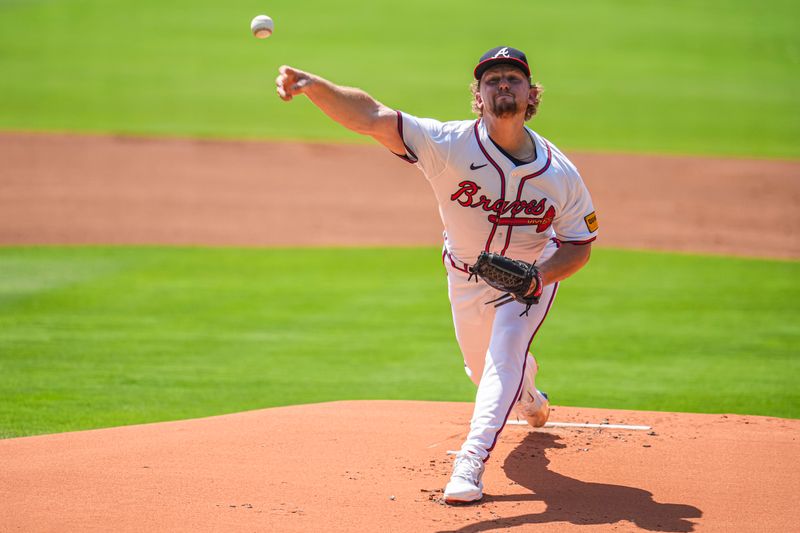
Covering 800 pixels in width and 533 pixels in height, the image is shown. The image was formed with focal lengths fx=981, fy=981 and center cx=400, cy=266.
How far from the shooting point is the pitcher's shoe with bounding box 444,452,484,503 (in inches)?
179

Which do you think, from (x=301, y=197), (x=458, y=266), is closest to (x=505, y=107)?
(x=458, y=266)

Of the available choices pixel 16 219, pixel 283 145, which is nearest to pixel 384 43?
pixel 283 145

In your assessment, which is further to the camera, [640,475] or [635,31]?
[635,31]

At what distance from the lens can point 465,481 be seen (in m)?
4.58

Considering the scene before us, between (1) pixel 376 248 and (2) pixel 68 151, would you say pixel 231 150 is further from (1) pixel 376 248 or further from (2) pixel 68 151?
(1) pixel 376 248

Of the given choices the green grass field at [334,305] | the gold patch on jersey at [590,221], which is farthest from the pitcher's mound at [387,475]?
the gold patch on jersey at [590,221]

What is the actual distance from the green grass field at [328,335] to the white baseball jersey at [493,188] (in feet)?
7.98

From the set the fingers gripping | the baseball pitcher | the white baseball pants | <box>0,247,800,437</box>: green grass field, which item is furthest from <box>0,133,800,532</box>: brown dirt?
the fingers gripping

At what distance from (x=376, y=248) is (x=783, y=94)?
59.0 feet

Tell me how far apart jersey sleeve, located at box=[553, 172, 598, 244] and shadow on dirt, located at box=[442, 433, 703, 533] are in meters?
1.24

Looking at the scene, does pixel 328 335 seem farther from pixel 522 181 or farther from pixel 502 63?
pixel 502 63

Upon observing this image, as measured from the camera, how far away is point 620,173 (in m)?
18.8

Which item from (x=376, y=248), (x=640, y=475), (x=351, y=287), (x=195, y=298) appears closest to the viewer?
(x=640, y=475)

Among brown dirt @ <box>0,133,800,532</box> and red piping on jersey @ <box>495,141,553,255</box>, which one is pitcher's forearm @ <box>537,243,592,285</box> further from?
brown dirt @ <box>0,133,800,532</box>
